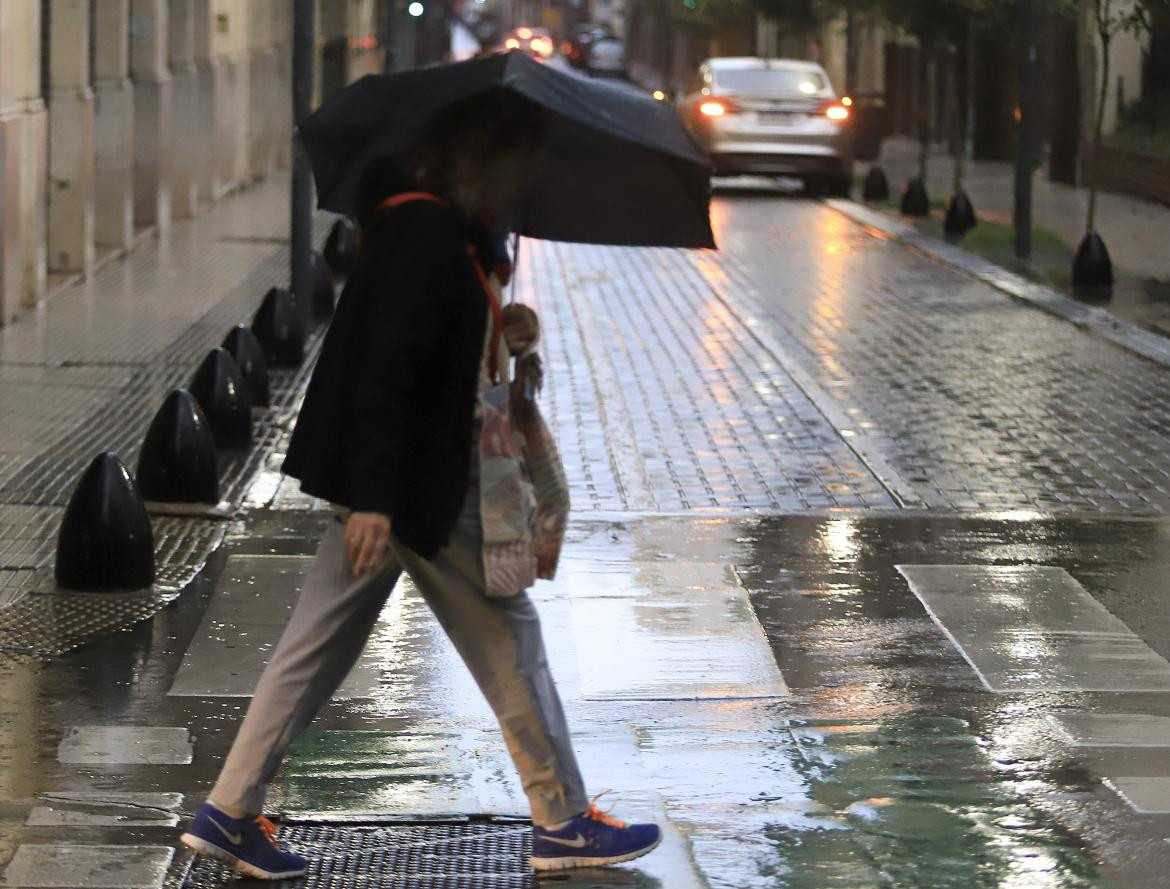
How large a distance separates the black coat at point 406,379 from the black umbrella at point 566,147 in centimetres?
26

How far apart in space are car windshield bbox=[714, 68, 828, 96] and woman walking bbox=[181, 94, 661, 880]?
24.1 meters

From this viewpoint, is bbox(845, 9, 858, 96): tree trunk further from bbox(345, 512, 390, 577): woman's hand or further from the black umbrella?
bbox(345, 512, 390, 577): woman's hand

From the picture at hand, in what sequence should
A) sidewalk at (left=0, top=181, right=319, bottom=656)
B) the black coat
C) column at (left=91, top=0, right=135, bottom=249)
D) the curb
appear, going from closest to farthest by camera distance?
the black coat → sidewalk at (left=0, top=181, right=319, bottom=656) → the curb → column at (left=91, top=0, right=135, bottom=249)

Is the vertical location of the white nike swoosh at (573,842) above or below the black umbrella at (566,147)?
below

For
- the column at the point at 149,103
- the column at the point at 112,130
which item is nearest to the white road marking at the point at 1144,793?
the column at the point at 112,130

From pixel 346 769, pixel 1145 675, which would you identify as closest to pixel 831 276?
pixel 1145 675

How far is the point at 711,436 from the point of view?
10930mm

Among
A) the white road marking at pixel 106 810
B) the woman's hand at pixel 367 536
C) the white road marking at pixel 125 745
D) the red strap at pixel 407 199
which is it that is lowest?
the white road marking at pixel 125 745

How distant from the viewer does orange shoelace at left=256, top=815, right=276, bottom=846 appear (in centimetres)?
493

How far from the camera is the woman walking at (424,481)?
4.60 metres

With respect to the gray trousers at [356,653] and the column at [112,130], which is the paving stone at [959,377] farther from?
the column at [112,130]

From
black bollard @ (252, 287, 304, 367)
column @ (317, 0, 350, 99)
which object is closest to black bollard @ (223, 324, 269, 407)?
black bollard @ (252, 287, 304, 367)

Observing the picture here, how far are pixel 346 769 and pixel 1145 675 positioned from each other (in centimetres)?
251

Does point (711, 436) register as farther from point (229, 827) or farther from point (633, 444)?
point (229, 827)
